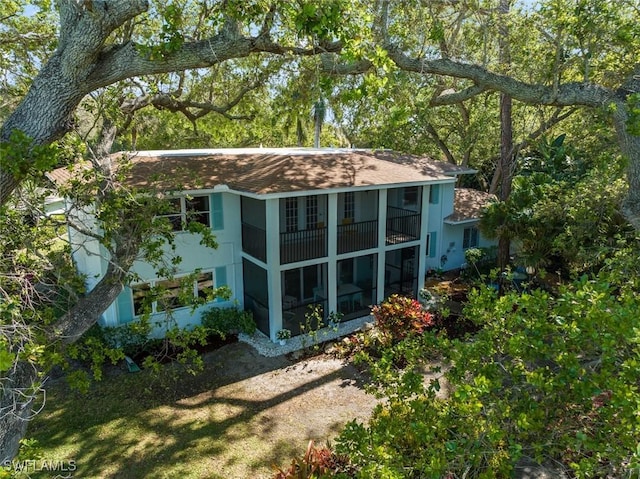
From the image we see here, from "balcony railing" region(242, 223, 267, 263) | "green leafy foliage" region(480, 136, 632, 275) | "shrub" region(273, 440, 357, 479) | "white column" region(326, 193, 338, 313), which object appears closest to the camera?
"shrub" region(273, 440, 357, 479)

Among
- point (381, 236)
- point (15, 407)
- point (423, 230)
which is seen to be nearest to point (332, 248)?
point (381, 236)

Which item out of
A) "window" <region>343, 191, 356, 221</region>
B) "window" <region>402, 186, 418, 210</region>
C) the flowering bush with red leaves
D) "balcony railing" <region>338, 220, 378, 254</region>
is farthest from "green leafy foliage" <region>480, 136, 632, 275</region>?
"window" <region>343, 191, 356, 221</region>

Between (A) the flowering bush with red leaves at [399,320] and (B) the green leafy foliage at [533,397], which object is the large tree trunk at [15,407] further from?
(A) the flowering bush with red leaves at [399,320]

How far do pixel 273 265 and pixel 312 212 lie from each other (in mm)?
3868

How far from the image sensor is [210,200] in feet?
46.5

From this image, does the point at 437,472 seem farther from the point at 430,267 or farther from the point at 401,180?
the point at 430,267

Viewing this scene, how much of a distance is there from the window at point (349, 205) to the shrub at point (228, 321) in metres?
5.84

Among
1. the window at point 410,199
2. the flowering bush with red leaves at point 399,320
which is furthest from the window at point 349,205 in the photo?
→ the flowering bush with red leaves at point 399,320

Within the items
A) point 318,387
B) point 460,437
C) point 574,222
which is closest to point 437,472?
point 460,437

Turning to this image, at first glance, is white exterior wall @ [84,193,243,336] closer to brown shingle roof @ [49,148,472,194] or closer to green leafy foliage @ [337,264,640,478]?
brown shingle roof @ [49,148,472,194]

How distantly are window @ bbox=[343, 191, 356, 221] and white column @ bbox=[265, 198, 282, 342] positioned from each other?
4.74m

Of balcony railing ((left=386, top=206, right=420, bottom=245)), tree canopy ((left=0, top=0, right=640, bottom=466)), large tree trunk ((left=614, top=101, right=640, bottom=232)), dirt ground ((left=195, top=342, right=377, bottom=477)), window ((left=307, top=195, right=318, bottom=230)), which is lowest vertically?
dirt ground ((left=195, top=342, right=377, bottom=477))

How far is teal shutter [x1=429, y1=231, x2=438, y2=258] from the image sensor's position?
21125 millimetres

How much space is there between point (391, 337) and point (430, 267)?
362 inches
